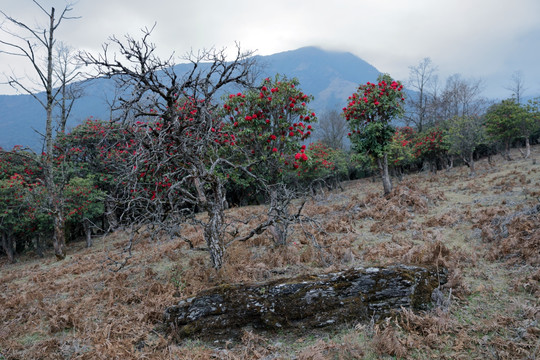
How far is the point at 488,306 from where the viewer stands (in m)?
4.37

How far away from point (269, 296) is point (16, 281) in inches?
422

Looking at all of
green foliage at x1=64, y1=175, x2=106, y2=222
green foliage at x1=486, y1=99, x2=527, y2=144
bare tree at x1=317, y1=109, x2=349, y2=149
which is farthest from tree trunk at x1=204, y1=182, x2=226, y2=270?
bare tree at x1=317, y1=109, x2=349, y2=149

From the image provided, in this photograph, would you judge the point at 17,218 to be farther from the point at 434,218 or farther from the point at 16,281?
the point at 434,218

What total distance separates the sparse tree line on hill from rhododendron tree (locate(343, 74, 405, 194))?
0.06m

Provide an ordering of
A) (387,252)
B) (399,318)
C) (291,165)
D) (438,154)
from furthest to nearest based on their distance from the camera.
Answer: (438,154), (291,165), (387,252), (399,318)

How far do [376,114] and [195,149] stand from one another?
11.7m

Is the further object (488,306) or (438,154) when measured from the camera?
(438,154)

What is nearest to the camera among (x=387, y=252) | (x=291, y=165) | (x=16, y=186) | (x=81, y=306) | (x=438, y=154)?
(x=81, y=306)

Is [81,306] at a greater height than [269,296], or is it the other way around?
[269,296]

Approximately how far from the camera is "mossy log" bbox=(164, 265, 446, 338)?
4.49 metres

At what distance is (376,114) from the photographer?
1464cm

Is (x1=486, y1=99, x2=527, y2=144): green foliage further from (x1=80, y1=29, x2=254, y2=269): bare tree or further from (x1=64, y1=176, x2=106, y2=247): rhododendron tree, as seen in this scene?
(x1=64, y1=176, x2=106, y2=247): rhododendron tree

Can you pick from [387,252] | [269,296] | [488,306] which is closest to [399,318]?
[488,306]

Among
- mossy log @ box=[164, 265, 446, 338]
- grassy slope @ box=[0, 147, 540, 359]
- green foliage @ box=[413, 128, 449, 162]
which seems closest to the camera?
grassy slope @ box=[0, 147, 540, 359]
